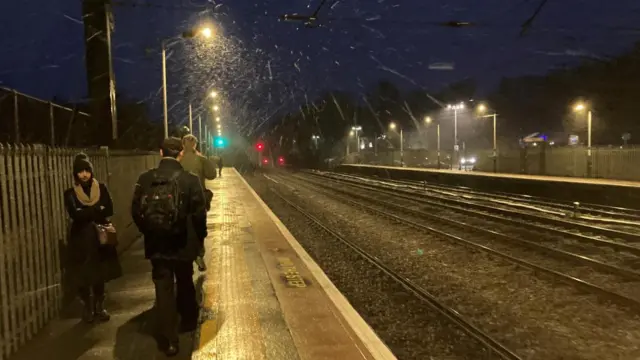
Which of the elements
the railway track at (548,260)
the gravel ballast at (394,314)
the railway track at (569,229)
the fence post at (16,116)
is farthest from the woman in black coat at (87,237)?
the railway track at (569,229)

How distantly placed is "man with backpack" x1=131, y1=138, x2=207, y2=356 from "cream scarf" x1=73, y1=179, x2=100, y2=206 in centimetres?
101

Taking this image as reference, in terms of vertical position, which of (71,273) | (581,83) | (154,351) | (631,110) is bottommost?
(154,351)

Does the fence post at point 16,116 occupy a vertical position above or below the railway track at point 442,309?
above

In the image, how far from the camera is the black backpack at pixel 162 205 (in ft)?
15.3

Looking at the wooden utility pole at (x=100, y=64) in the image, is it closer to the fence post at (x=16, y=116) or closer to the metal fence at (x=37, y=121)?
the metal fence at (x=37, y=121)

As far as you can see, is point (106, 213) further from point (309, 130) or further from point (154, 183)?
point (309, 130)

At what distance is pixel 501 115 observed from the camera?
8375cm

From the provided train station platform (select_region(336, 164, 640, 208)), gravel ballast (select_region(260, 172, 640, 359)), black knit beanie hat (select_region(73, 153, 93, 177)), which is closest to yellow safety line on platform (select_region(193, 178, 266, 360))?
black knit beanie hat (select_region(73, 153, 93, 177))

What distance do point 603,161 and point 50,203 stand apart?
3364cm

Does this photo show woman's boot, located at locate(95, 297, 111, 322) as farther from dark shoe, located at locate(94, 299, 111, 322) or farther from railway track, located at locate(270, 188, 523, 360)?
railway track, located at locate(270, 188, 523, 360)

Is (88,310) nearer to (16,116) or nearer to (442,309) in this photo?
(16,116)

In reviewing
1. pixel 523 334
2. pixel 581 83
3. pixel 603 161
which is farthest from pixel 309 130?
pixel 523 334

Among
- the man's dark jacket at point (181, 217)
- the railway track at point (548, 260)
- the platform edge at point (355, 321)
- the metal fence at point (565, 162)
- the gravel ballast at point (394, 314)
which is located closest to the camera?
the man's dark jacket at point (181, 217)

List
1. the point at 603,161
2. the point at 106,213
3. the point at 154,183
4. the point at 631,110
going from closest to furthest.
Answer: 1. the point at 154,183
2. the point at 106,213
3. the point at 603,161
4. the point at 631,110
